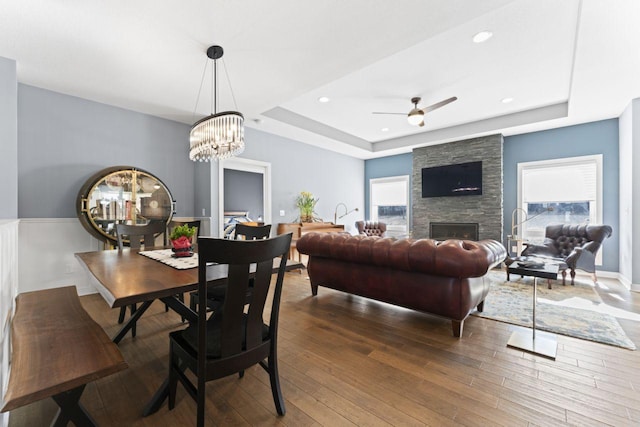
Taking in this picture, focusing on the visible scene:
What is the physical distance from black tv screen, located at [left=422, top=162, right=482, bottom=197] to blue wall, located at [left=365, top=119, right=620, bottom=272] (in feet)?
1.95

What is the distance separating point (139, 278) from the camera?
1.55 metres

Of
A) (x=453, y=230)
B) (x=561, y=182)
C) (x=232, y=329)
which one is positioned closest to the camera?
(x=232, y=329)

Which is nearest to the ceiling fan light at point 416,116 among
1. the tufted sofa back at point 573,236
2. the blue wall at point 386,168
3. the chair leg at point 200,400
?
the tufted sofa back at point 573,236

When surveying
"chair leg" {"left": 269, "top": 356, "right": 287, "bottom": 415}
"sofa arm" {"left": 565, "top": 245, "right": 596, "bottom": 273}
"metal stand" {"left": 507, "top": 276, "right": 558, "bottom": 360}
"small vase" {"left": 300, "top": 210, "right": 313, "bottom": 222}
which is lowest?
"metal stand" {"left": 507, "top": 276, "right": 558, "bottom": 360}

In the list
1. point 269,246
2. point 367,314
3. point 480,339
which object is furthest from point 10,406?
point 480,339

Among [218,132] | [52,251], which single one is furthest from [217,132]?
[52,251]

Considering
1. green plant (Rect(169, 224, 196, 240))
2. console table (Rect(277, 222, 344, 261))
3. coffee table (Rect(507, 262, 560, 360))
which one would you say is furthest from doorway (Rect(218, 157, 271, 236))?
coffee table (Rect(507, 262, 560, 360))

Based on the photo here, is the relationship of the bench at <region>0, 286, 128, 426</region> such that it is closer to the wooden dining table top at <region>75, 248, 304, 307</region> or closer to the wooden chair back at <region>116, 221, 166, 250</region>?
the wooden dining table top at <region>75, 248, 304, 307</region>

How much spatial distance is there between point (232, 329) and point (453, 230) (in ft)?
19.8

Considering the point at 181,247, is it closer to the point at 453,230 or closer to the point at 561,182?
the point at 453,230

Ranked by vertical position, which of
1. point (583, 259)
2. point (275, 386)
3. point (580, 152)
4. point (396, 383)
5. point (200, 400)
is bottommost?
point (396, 383)

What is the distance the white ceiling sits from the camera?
2211 mm

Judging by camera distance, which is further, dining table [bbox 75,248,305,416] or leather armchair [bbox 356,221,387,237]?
leather armchair [bbox 356,221,387,237]

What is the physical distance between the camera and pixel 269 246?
131 centimetres
